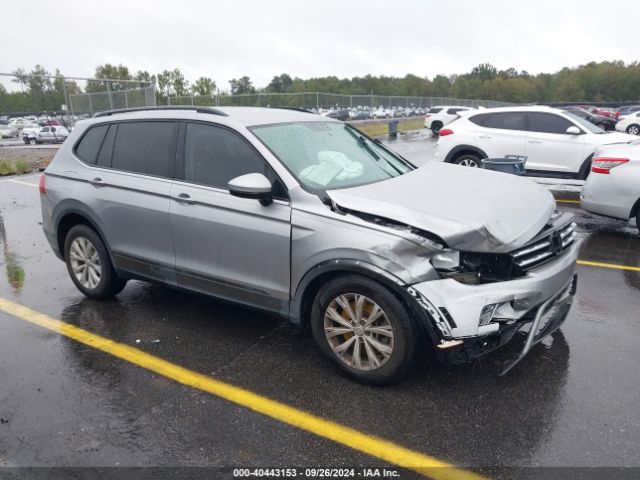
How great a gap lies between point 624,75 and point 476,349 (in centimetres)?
10906

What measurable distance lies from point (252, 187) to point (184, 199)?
867 mm

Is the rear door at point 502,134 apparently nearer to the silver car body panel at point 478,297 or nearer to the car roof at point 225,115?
the car roof at point 225,115

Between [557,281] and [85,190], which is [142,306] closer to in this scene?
[85,190]

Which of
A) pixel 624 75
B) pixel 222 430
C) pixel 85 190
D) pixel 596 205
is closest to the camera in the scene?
pixel 222 430

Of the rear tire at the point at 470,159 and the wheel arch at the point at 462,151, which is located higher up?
the wheel arch at the point at 462,151

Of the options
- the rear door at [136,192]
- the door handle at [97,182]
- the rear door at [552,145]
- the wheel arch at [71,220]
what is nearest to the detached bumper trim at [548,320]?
the rear door at [136,192]

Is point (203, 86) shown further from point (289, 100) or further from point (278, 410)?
point (278, 410)

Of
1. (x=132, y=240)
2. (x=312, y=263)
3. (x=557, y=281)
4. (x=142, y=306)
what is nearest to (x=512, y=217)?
(x=557, y=281)

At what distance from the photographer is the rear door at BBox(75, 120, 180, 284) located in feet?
14.1

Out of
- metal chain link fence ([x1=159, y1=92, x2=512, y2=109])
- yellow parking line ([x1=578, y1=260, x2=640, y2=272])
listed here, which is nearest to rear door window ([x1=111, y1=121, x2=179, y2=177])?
yellow parking line ([x1=578, y1=260, x2=640, y2=272])

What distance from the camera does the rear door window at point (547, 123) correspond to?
9.85 metres

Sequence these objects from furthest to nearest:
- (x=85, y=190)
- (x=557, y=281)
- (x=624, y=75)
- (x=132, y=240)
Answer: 1. (x=624, y=75)
2. (x=85, y=190)
3. (x=132, y=240)
4. (x=557, y=281)

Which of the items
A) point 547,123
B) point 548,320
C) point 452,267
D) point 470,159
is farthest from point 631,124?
point 452,267

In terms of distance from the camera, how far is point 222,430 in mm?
3035
